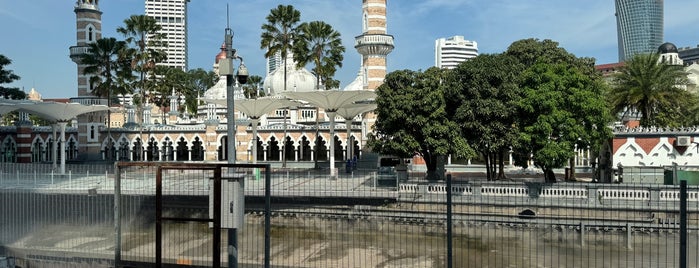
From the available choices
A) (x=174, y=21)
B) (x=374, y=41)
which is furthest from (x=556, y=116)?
(x=174, y=21)

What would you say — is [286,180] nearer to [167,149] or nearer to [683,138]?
[683,138]

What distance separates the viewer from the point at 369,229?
52.0 ft

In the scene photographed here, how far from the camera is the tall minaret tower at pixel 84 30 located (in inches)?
1581

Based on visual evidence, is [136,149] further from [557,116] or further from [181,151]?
[557,116]

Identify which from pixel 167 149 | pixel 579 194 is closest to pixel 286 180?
pixel 579 194

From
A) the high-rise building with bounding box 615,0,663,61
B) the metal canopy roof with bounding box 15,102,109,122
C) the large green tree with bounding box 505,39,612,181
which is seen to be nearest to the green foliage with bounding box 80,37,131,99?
the metal canopy roof with bounding box 15,102,109,122

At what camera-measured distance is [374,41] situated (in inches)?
1321

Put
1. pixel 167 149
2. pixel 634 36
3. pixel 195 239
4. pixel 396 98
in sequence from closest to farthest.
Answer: pixel 195 239, pixel 396 98, pixel 167 149, pixel 634 36

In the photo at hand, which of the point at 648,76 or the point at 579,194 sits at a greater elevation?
the point at 648,76

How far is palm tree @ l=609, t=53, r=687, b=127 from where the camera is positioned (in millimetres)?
28734

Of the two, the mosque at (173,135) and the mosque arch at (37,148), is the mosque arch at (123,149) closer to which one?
the mosque at (173,135)

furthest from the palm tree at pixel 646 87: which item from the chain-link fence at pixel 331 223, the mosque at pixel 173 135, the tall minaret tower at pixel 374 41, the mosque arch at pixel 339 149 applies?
the mosque arch at pixel 339 149

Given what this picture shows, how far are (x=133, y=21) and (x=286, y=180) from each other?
78.0 ft

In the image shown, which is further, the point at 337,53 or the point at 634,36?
the point at 634,36
